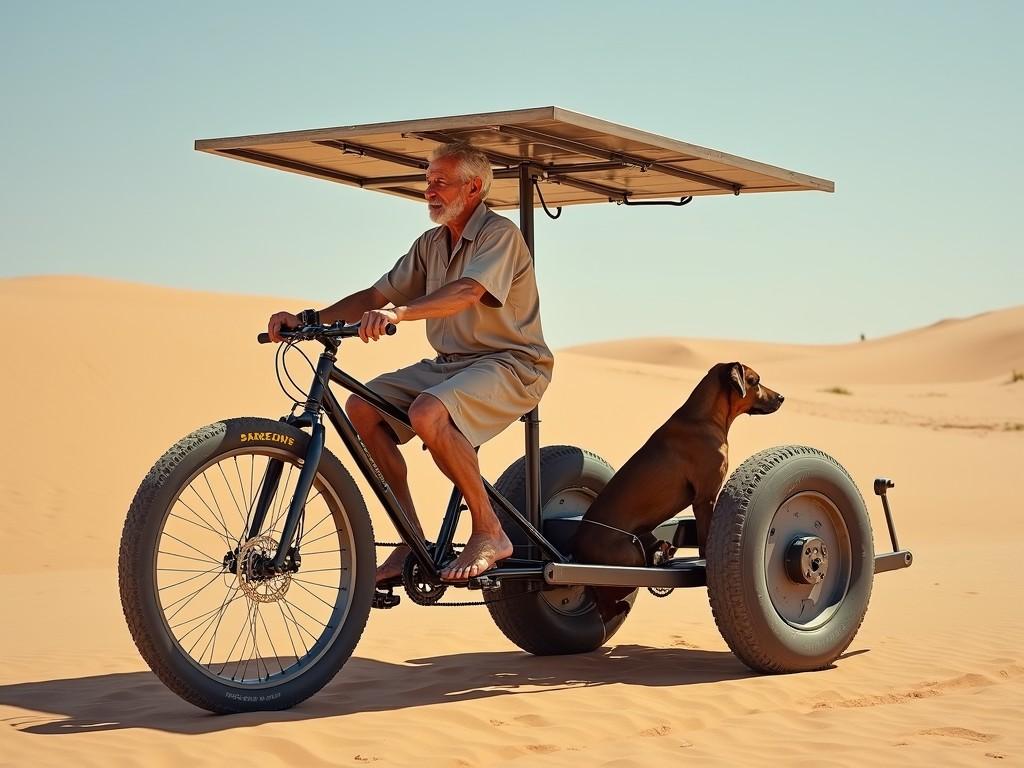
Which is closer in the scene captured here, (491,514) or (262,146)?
(491,514)

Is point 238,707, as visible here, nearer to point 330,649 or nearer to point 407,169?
point 330,649

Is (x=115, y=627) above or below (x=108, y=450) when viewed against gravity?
below

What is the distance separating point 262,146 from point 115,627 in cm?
437

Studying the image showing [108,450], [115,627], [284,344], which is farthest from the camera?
[108,450]

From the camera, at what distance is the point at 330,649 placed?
231 inches

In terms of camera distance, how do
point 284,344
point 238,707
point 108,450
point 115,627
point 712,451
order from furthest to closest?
point 108,450 → point 115,627 → point 712,451 → point 284,344 → point 238,707

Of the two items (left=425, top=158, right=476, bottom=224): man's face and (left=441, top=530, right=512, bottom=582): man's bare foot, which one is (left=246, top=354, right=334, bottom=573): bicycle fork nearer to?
(left=441, top=530, right=512, bottom=582): man's bare foot

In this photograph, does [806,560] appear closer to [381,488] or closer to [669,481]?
[669,481]

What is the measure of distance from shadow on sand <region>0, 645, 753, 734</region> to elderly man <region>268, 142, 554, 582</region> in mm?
608

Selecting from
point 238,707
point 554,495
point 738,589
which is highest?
point 554,495

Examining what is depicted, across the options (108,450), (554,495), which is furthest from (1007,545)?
(108,450)

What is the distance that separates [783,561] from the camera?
23.0ft

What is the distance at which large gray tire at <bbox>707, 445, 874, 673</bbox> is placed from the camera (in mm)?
6652

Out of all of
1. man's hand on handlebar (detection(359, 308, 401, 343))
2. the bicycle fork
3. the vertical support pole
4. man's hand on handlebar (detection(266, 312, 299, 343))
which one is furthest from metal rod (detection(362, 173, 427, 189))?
man's hand on handlebar (detection(359, 308, 401, 343))
